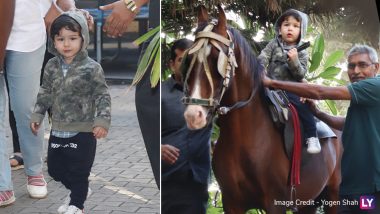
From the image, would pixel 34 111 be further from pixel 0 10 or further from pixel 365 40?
pixel 365 40

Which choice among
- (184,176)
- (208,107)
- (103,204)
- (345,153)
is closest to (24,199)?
(103,204)

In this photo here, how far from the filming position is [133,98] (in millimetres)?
3543

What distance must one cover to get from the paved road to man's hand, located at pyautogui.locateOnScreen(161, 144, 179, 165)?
41 centimetres

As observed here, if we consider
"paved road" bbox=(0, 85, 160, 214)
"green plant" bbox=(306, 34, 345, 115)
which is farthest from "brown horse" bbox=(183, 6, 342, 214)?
"paved road" bbox=(0, 85, 160, 214)

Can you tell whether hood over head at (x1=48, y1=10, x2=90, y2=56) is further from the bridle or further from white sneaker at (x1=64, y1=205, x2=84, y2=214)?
white sneaker at (x1=64, y1=205, x2=84, y2=214)

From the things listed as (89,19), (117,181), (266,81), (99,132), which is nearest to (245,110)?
(266,81)

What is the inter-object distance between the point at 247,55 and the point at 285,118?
337 millimetres

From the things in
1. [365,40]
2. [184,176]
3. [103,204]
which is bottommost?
[103,204]

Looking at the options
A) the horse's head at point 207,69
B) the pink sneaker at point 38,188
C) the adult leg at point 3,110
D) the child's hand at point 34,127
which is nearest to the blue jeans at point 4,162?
the adult leg at point 3,110

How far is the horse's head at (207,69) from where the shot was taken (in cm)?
305

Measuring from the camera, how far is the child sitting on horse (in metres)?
3.12

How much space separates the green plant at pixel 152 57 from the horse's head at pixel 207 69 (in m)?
0.24

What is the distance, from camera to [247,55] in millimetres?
3137

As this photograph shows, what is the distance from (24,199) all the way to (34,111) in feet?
2.37
